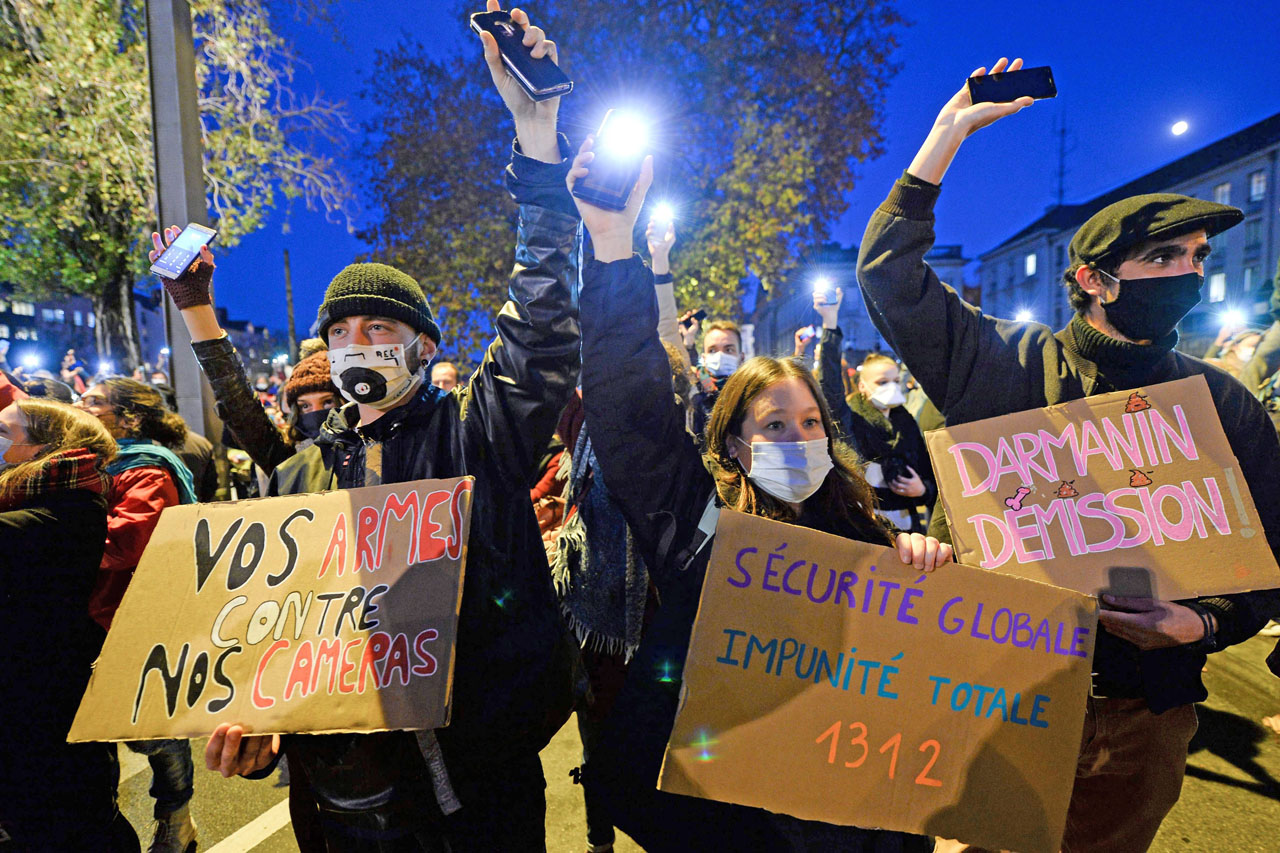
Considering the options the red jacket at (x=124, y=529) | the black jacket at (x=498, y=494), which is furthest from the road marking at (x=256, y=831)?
the black jacket at (x=498, y=494)

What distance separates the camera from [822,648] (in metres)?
1.44

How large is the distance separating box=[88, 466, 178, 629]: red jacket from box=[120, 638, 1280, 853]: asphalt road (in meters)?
1.22

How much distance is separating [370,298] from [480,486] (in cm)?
65

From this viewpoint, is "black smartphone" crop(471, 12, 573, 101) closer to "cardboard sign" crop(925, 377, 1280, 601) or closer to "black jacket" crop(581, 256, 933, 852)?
"black jacket" crop(581, 256, 933, 852)

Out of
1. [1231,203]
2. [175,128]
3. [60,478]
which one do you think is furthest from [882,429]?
[1231,203]

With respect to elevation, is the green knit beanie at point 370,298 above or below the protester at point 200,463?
above

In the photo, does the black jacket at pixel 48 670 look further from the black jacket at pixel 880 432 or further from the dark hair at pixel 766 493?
the black jacket at pixel 880 432

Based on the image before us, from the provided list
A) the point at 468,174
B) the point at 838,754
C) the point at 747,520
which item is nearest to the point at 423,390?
the point at 747,520

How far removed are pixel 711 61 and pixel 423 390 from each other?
11.9 m

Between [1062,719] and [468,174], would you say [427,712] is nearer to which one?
[1062,719]

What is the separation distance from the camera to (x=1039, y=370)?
1962 mm

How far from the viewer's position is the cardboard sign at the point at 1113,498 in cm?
160

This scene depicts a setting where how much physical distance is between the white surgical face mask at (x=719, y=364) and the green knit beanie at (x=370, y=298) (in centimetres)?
256

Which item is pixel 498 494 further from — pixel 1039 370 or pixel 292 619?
pixel 1039 370
